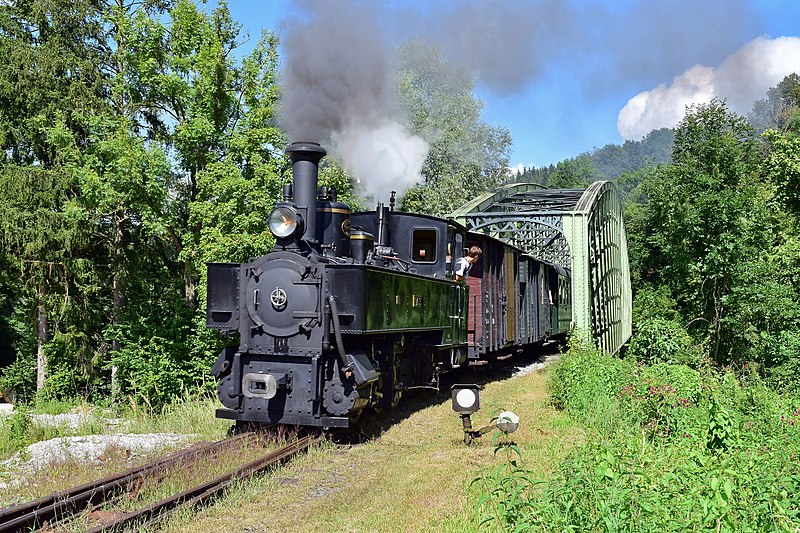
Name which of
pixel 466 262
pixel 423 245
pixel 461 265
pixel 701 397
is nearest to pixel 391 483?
pixel 701 397

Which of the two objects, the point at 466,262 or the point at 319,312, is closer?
the point at 319,312

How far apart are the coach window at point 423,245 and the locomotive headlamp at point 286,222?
9.47 feet

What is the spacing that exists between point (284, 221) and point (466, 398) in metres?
2.97

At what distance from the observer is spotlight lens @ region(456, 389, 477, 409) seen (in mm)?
7910

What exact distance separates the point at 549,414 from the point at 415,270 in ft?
9.72

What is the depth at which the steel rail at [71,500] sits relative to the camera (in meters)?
4.97

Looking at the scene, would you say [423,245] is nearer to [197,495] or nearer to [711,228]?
[197,495]

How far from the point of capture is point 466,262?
38.0 feet

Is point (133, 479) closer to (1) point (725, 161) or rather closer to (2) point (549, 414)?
(2) point (549, 414)

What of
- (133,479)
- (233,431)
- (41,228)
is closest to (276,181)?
(41,228)

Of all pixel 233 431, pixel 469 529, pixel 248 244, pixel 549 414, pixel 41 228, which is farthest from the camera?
pixel 41 228

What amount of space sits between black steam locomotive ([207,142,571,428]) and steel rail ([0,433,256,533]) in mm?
1500

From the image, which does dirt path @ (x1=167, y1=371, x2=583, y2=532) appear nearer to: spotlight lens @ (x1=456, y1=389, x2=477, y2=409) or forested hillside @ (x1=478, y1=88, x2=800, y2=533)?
forested hillside @ (x1=478, y1=88, x2=800, y2=533)

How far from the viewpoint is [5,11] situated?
19.0 meters
